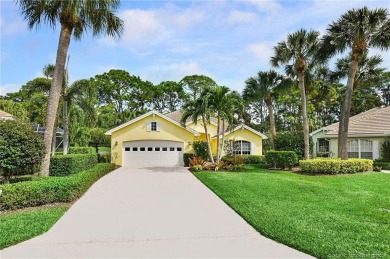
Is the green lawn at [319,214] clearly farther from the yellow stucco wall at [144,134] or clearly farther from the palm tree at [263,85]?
the palm tree at [263,85]

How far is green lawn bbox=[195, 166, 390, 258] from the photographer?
5.22 meters

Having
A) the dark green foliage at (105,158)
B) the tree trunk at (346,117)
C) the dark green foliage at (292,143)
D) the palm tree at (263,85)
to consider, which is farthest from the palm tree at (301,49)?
the dark green foliage at (105,158)

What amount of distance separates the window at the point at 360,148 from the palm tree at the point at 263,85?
20.1ft

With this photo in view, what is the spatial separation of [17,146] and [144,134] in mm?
13397

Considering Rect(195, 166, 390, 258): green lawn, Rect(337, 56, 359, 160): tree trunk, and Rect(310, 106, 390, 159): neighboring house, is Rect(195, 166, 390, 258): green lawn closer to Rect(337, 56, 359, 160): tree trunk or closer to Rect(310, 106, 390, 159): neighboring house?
Rect(337, 56, 359, 160): tree trunk

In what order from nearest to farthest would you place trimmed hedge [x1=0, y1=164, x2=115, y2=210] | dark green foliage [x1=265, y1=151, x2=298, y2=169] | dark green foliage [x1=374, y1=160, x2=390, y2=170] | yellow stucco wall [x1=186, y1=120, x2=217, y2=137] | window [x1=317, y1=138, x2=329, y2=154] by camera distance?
trimmed hedge [x1=0, y1=164, x2=115, y2=210] → dark green foliage [x1=374, y1=160, x2=390, y2=170] → dark green foliage [x1=265, y1=151, x2=298, y2=169] → window [x1=317, y1=138, x2=329, y2=154] → yellow stucco wall [x1=186, y1=120, x2=217, y2=137]

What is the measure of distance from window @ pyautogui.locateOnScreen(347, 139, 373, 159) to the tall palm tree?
502cm

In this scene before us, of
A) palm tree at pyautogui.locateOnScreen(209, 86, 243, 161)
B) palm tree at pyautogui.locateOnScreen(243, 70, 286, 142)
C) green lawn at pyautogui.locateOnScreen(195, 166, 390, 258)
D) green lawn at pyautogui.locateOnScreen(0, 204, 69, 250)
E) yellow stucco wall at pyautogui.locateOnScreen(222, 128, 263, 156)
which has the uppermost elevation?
palm tree at pyautogui.locateOnScreen(243, 70, 286, 142)

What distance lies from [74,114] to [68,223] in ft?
69.3

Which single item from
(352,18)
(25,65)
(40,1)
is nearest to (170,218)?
(40,1)

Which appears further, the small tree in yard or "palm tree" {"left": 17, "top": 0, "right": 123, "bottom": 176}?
"palm tree" {"left": 17, "top": 0, "right": 123, "bottom": 176}

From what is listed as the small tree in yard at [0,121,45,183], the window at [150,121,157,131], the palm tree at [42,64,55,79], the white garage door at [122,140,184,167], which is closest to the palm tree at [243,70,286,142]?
the white garage door at [122,140,184,167]

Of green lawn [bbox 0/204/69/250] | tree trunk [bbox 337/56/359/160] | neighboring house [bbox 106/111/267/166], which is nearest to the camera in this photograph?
green lawn [bbox 0/204/69/250]

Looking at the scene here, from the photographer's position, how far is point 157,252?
5.07m
